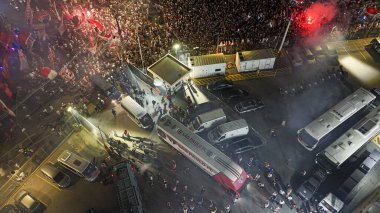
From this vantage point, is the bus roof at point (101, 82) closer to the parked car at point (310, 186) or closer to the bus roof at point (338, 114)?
the bus roof at point (338, 114)

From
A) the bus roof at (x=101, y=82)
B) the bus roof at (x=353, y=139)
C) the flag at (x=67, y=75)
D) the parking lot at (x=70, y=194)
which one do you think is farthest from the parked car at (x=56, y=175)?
the bus roof at (x=353, y=139)

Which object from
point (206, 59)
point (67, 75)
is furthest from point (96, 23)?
point (206, 59)

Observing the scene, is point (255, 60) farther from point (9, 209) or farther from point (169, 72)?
point (9, 209)

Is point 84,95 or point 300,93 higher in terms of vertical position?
point 84,95

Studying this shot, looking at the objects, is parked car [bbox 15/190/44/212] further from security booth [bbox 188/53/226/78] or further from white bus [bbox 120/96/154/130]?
security booth [bbox 188/53/226/78]

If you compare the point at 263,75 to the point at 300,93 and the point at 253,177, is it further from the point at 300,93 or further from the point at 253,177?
the point at 253,177

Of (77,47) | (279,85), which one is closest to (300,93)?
(279,85)
